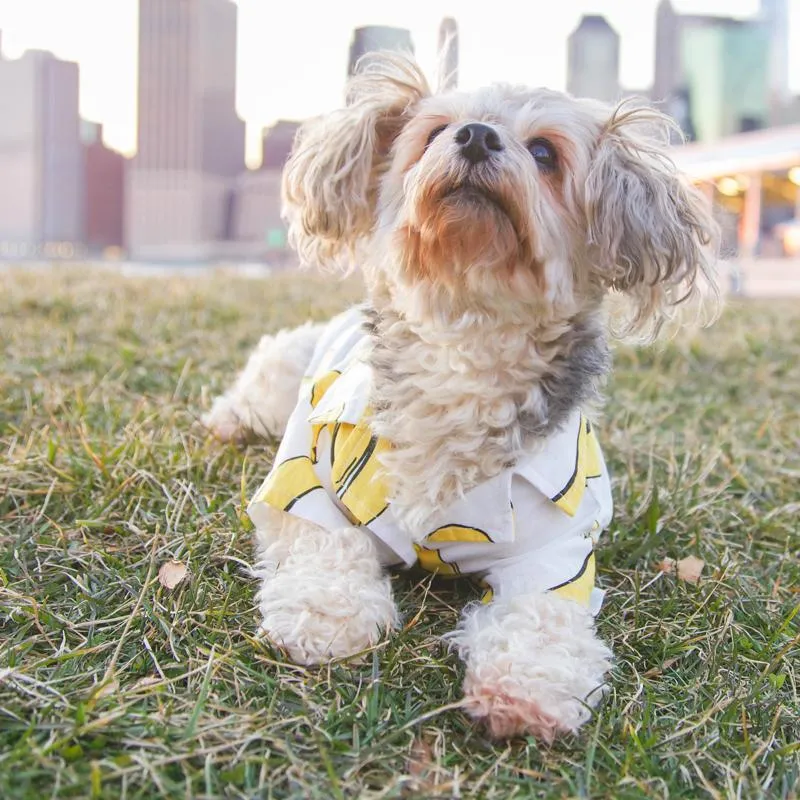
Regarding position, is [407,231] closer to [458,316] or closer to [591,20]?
[458,316]

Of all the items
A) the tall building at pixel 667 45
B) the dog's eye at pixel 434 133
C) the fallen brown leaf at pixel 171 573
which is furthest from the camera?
the tall building at pixel 667 45

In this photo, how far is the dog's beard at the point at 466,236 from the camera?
2.21m

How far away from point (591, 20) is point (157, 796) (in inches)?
2234

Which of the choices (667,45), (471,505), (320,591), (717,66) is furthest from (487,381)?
(717,66)

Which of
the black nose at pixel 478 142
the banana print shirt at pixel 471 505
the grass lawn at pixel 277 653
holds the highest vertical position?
the black nose at pixel 478 142

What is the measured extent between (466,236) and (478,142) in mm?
235

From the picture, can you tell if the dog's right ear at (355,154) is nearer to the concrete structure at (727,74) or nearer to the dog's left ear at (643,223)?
the dog's left ear at (643,223)

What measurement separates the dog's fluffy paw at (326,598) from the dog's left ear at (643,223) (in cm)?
105

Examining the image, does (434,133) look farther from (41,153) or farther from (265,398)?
(41,153)

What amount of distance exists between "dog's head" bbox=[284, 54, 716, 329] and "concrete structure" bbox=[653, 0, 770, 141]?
246ft

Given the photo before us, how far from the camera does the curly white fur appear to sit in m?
3.46

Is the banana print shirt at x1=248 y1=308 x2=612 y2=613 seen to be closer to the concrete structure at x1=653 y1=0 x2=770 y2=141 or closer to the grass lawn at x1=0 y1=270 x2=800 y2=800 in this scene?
the grass lawn at x1=0 y1=270 x2=800 y2=800

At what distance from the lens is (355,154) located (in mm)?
2789

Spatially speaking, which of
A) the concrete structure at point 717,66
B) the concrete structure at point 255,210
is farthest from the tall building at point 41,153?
the concrete structure at point 717,66
